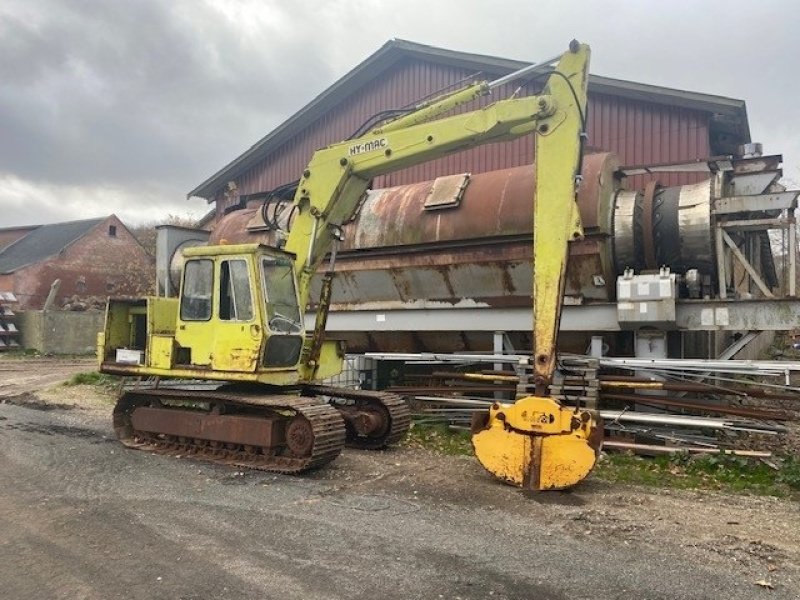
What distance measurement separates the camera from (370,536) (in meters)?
4.93

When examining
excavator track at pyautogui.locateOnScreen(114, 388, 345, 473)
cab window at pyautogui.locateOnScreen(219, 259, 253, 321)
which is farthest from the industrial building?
cab window at pyautogui.locateOnScreen(219, 259, 253, 321)

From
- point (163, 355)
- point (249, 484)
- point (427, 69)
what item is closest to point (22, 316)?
point (427, 69)

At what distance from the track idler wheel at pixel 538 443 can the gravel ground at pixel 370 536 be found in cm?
21

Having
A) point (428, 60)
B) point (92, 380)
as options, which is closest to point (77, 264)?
point (92, 380)

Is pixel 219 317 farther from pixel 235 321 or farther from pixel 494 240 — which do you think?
pixel 494 240

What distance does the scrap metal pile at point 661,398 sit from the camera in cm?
747

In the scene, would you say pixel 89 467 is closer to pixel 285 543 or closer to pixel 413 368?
pixel 285 543

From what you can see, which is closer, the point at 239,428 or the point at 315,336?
the point at 239,428

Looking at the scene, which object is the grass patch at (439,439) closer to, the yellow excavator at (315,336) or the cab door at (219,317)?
the yellow excavator at (315,336)

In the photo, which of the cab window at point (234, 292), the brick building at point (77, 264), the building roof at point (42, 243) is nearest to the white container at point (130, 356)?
the cab window at point (234, 292)

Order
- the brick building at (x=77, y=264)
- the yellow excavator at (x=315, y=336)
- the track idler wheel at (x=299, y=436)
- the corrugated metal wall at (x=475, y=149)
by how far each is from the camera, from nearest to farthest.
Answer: the yellow excavator at (x=315, y=336) < the track idler wheel at (x=299, y=436) < the corrugated metal wall at (x=475, y=149) < the brick building at (x=77, y=264)

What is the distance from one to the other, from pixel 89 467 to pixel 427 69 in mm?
11919

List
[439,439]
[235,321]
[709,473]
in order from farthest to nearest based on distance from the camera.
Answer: [439,439] < [235,321] < [709,473]

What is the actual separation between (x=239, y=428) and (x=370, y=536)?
2.97 metres
